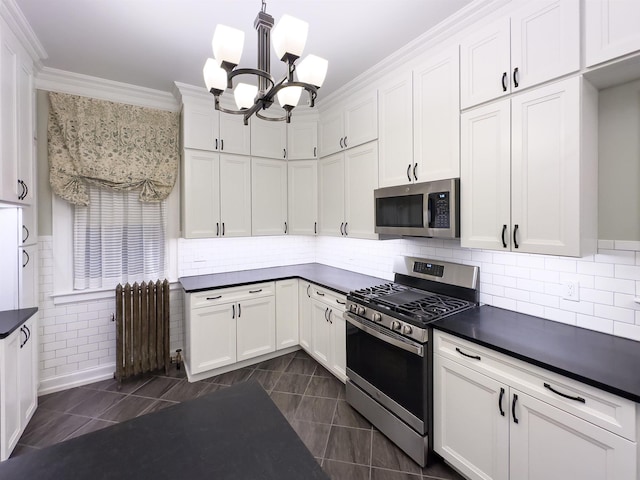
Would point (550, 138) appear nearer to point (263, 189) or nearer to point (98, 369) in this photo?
point (263, 189)

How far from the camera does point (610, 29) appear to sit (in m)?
1.41

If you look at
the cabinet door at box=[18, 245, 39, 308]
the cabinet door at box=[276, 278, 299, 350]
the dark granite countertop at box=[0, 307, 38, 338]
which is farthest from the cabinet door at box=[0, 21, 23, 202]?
the cabinet door at box=[276, 278, 299, 350]

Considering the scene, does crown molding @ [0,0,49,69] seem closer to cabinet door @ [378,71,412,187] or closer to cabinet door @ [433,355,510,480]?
cabinet door @ [378,71,412,187]

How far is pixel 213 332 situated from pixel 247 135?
2.14 metres

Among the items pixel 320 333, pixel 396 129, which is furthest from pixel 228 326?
pixel 396 129

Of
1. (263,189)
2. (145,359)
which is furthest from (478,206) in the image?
(145,359)

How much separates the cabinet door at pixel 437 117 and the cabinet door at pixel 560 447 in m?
1.43

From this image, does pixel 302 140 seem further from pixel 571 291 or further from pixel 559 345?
A: pixel 559 345

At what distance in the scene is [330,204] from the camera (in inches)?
133

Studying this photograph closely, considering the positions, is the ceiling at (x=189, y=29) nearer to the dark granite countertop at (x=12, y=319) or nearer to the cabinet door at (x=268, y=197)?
the cabinet door at (x=268, y=197)

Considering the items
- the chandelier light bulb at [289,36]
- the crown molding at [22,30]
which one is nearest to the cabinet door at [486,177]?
the chandelier light bulb at [289,36]

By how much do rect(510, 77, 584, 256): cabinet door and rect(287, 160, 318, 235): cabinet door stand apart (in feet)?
7.16

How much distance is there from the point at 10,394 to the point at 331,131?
11.1ft

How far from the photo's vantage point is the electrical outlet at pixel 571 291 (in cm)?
177
